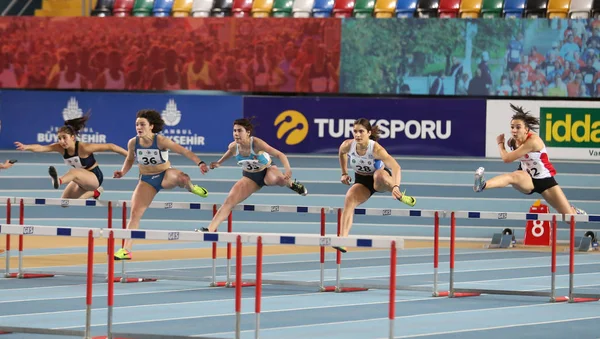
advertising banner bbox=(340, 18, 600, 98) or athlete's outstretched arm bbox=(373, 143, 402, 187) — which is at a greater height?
advertising banner bbox=(340, 18, 600, 98)

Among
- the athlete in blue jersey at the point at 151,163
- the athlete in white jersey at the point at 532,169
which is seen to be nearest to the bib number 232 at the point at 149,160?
the athlete in blue jersey at the point at 151,163

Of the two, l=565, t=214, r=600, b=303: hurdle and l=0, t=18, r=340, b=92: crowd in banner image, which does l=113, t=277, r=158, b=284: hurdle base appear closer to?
l=565, t=214, r=600, b=303: hurdle

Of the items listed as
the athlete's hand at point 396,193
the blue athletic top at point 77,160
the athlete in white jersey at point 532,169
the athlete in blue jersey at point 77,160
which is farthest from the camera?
the blue athletic top at point 77,160

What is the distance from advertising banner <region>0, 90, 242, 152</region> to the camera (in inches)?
782

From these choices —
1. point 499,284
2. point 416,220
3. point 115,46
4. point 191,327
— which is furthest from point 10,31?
point 191,327

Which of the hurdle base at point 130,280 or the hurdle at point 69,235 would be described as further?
the hurdle base at point 130,280

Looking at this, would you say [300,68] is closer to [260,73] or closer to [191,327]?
[260,73]

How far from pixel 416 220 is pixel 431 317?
26.2 feet

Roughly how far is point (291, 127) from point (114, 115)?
9.77 feet

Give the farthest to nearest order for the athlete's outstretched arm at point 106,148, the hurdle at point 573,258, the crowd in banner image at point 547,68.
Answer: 1. the crowd in banner image at point 547,68
2. the athlete's outstretched arm at point 106,148
3. the hurdle at point 573,258

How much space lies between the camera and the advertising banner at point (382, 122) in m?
19.2

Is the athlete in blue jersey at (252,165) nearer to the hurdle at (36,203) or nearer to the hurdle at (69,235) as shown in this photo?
the hurdle at (36,203)

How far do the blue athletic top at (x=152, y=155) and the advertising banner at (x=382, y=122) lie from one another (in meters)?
7.55

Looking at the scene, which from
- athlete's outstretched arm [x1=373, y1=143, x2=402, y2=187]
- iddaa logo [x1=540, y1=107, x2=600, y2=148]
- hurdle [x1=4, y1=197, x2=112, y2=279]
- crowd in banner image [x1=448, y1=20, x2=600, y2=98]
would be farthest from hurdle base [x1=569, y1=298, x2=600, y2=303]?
crowd in banner image [x1=448, y1=20, x2=600, y2=98]
